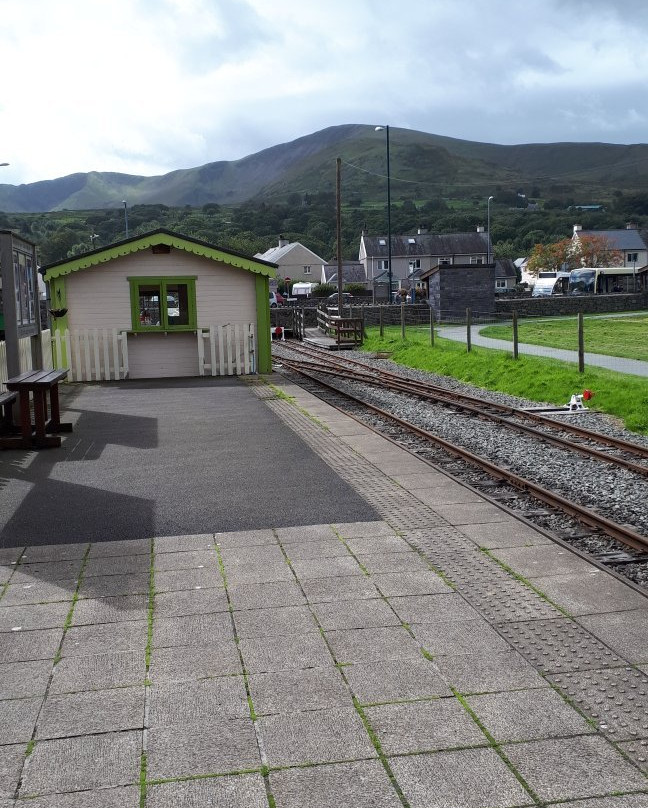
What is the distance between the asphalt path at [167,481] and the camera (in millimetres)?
7406

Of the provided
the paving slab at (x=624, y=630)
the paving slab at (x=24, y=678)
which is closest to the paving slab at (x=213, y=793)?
the paving slab at (x=24, y=678)

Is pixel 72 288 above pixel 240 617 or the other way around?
above

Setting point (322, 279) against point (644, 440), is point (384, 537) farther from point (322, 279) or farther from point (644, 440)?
point (322, 279)

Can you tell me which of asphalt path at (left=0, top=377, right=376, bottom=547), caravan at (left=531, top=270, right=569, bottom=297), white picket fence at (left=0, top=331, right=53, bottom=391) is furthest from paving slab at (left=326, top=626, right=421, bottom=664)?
caravan at (left=531, top=270, right=569, bottom=297)

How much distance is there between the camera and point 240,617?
519 cm

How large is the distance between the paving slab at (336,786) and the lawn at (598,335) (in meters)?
19.4

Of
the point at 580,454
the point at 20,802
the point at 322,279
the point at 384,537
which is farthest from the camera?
the point at 322,279

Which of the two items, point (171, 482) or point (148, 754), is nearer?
point (148, 754)

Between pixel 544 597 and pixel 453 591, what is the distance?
21.5 inches

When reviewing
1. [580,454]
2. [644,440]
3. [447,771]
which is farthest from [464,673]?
[644,440]

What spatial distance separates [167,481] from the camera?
905 cm

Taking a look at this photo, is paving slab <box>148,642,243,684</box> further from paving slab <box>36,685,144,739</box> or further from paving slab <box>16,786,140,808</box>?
paving slab <box>16,786,140,808</box>

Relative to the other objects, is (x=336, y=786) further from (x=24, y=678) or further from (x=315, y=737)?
(x=24, y=678)

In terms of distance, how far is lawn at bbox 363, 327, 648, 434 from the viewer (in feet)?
48.0
